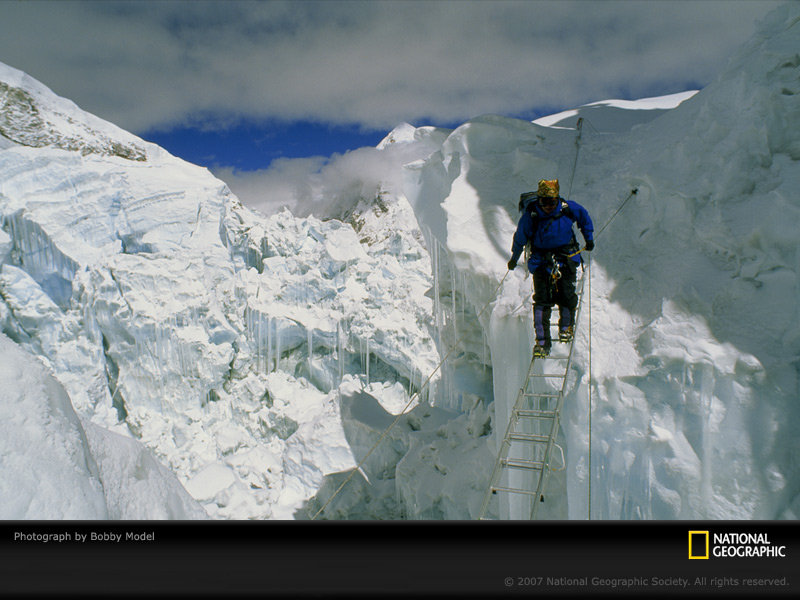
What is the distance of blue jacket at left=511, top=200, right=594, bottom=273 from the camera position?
323cm

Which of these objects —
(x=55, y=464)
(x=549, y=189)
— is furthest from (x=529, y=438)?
(x=55, y=464)

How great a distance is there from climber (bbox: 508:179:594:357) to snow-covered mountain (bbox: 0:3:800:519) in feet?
1.43

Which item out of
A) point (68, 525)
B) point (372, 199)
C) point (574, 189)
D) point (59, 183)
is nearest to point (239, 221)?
point (59, 183)

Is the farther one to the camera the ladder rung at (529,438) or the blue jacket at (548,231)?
the blue jacket at (548,231)

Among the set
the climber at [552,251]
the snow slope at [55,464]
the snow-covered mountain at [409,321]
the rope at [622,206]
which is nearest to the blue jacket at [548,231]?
the climber at [552,251]

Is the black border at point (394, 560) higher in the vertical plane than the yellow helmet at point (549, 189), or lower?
lower

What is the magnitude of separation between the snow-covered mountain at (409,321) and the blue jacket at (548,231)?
76cm

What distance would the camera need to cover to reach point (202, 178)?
45.6ft

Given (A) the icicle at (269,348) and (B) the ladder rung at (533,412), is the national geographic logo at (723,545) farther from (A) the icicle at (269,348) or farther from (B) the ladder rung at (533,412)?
(A) the icicle at (269,348)

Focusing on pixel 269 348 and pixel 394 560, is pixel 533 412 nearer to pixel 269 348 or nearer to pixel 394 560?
pixel 394 560

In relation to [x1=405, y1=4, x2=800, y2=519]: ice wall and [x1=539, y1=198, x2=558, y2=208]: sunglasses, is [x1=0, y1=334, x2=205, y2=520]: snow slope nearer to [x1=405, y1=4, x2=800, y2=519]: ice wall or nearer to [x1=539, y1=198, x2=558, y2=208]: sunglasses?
[x1=405, y1=4, x2=800, y2=519]: ice wall

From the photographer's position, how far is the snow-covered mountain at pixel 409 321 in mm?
2713

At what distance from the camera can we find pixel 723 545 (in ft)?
4.98

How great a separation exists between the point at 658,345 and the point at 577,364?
0.57m
